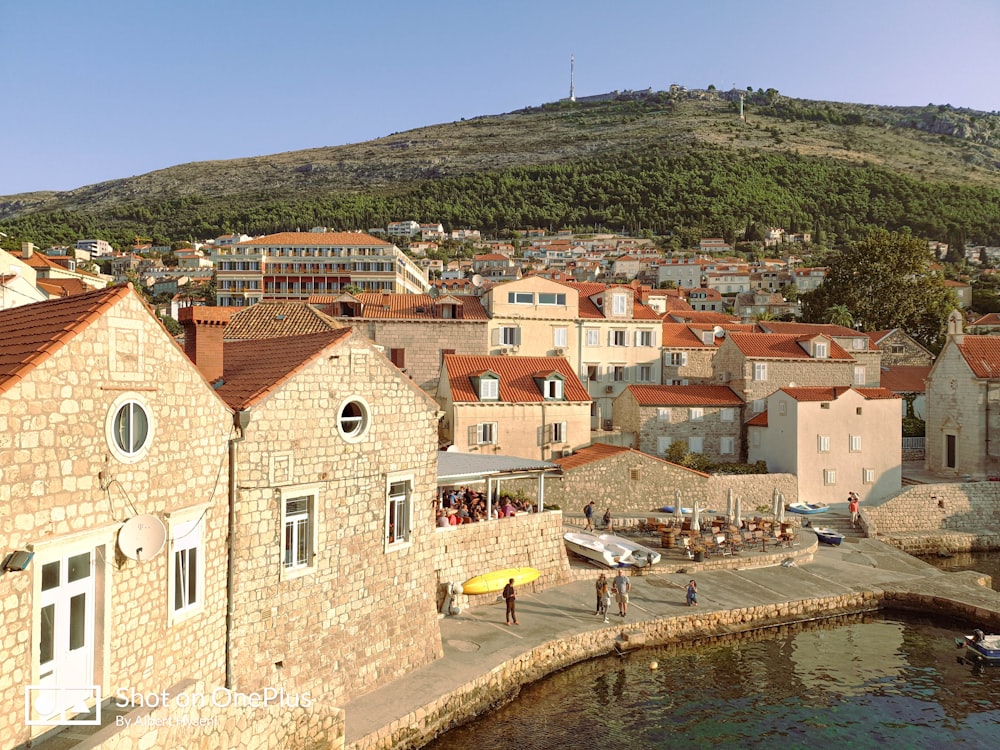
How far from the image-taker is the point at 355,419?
14258 millimetres

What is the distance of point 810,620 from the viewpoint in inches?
940

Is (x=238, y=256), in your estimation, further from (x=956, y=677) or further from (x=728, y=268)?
(x=956, y=677)

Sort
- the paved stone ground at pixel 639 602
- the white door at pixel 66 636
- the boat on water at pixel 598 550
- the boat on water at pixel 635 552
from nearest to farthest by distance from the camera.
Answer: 1. the white door at pixel 66 636
2. the paved stone ground at pixel 639 602
3. the boat on water at pixel 598 550
4. the boat on water at pixel 635 552

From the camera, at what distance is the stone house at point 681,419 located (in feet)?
125

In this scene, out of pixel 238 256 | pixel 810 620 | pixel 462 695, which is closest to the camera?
pixel 462 695

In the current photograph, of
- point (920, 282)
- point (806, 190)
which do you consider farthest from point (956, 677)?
point (806, 190)

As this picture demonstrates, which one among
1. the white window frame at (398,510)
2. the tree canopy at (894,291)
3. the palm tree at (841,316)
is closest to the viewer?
the white window frame at (398,510)

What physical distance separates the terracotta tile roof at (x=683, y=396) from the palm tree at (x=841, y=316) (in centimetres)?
2935

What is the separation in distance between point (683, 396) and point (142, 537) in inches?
1301

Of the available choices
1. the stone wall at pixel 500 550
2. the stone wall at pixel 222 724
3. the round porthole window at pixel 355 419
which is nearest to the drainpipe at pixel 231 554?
the stone wall at pixel 222 724

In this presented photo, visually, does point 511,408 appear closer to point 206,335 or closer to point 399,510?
point 399,510

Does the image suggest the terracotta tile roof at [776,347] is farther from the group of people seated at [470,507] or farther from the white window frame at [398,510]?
the white window frame at [398,510]

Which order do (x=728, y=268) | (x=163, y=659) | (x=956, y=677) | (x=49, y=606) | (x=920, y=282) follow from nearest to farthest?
(x=49, y=606), (x=163, y=659), (x=956, y=677), (x=920, y=282), (x=728, y=268)

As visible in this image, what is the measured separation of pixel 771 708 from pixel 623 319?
28829 millimetres
